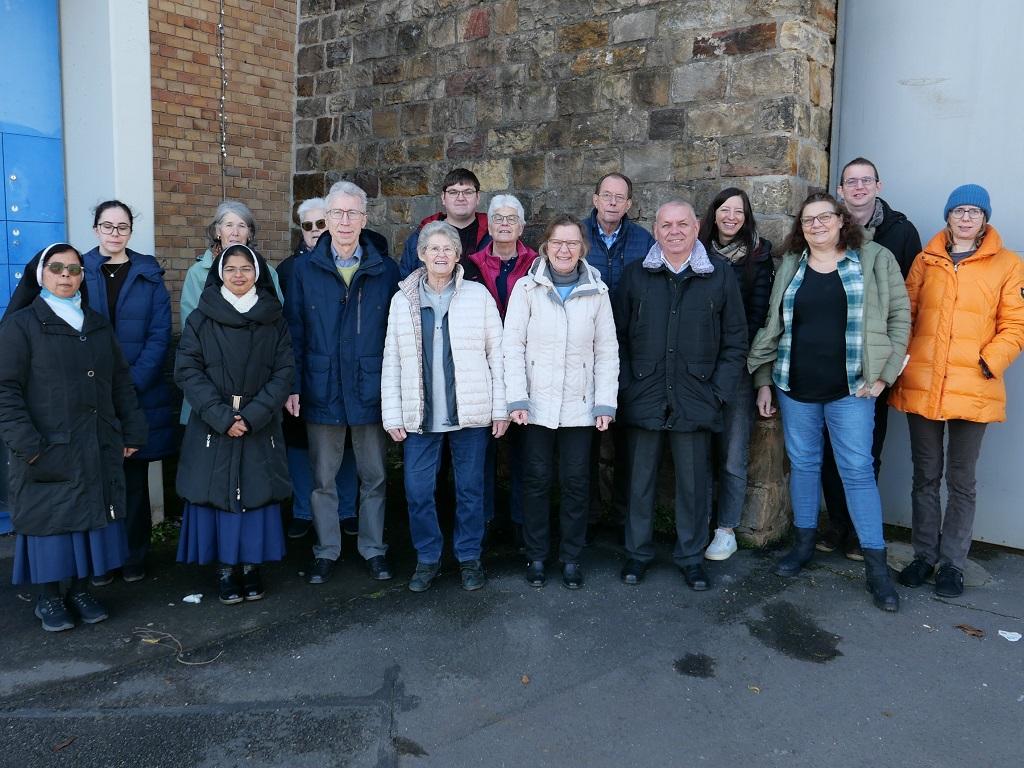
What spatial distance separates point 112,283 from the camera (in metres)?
4.27

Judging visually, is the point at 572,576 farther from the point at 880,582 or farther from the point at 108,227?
the point at 108,227

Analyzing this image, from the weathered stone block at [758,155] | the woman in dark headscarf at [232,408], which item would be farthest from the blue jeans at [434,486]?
the weathered stone block at [758,155]

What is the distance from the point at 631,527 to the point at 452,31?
385 centimetres

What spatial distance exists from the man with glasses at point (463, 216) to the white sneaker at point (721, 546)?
208 cm

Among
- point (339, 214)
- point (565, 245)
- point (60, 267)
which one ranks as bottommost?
point (60, 267)

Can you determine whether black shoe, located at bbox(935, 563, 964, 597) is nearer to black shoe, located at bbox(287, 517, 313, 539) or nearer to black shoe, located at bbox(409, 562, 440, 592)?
black shoe, located at bbox(409, 562, 440, 592)

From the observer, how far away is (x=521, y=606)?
409 cm

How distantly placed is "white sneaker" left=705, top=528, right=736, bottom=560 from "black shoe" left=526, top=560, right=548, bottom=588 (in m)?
0.98

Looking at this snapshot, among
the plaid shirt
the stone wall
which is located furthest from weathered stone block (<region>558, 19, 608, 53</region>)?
the plaid shirt

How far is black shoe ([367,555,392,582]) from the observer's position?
441 centimetres

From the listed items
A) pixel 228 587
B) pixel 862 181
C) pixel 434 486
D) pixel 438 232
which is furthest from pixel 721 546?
pixel 228 587

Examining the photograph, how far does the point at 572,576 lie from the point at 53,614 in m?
2.41

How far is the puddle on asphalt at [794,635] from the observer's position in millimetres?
3627

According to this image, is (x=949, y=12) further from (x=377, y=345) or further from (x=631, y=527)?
(x=377, y=345)
